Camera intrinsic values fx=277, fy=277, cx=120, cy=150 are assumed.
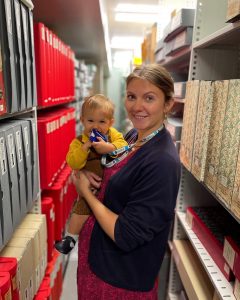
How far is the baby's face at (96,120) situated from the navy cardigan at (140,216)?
304 millimetres

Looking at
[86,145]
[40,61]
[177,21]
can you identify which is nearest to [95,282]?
[86,145]

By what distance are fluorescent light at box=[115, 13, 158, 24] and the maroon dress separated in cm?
442

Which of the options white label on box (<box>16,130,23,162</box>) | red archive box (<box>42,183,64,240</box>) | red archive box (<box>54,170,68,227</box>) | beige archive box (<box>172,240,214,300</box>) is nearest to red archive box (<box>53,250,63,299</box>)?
red archive box (<box>42,183,64,240</box>)

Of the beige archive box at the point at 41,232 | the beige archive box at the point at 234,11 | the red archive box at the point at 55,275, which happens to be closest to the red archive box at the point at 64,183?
the red archive box at the point at 55,275

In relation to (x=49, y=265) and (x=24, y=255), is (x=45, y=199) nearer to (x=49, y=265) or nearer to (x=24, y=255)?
(x=49, y=265)

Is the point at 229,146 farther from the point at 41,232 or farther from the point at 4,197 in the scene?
the point at 41,232

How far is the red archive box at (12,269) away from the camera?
1.02 metres

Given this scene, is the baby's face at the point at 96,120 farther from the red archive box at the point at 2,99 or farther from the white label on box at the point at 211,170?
the white label on box at the point at 211,170

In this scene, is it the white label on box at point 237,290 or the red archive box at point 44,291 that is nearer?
the white label on box at point 237,290

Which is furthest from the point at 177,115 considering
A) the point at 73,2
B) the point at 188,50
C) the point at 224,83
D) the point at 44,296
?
the point at 44,296

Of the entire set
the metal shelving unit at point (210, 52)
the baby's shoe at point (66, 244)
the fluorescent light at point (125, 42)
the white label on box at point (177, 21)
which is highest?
the fluorescent light at point (125, 42)

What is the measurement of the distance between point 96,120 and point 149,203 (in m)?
0.47

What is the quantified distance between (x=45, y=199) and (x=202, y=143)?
1.03 metres

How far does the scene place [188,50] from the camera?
171 centimetres
